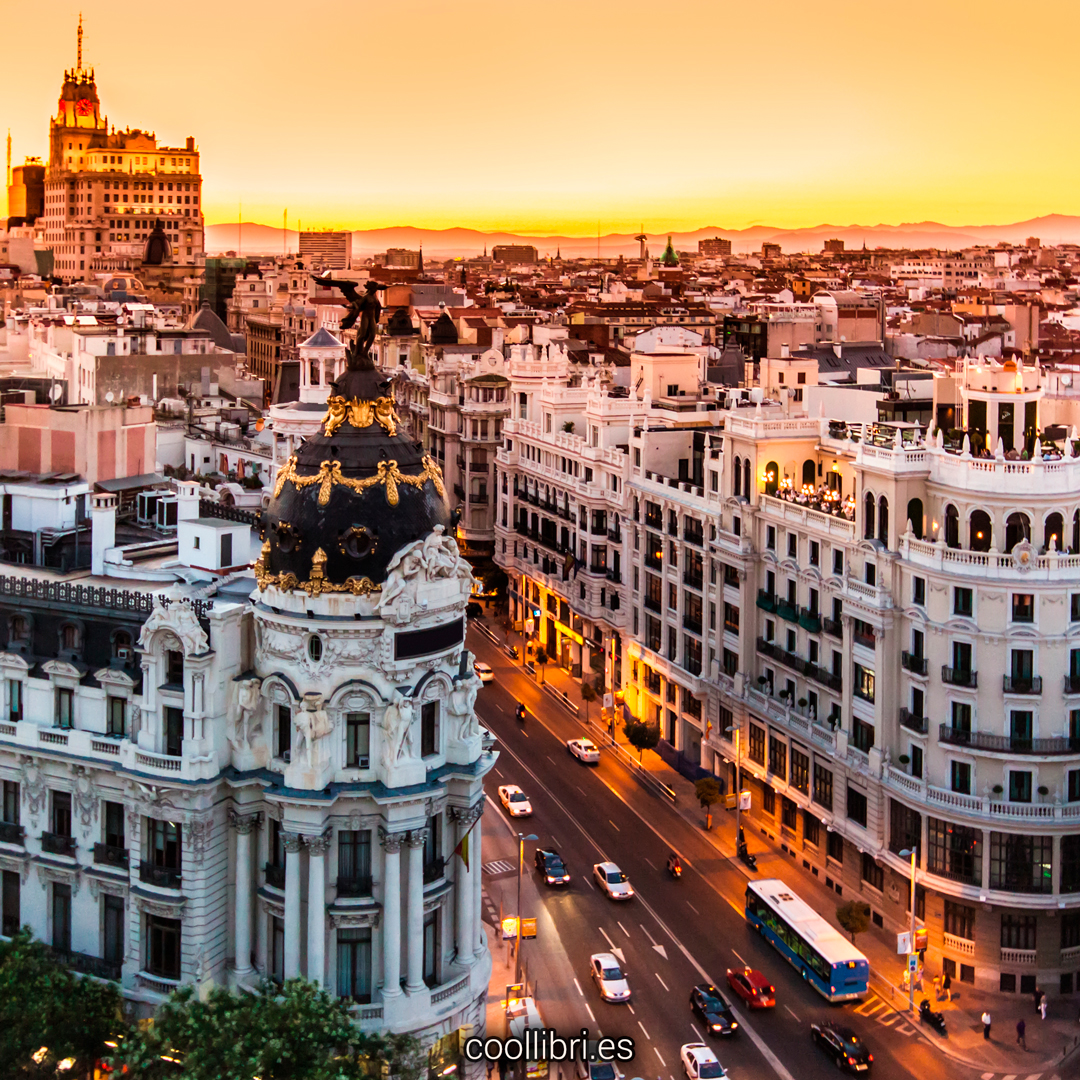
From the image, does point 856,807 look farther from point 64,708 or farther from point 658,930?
point 64,708

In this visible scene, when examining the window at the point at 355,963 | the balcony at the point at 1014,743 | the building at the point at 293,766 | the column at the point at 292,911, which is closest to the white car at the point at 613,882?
the balcony at the point at 1014,743

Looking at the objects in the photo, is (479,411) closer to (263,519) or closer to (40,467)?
(40,467)

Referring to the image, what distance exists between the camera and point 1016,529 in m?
85.3

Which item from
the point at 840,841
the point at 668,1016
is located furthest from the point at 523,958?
the point at 840,841

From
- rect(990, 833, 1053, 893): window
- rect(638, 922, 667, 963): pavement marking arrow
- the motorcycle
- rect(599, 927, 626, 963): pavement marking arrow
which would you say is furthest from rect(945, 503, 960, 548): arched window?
rect(599, 927, 626, 963): pavement marking arrow

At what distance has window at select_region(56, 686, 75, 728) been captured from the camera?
7238cm

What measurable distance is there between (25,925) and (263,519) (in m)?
20.6

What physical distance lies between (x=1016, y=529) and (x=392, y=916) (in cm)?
3901

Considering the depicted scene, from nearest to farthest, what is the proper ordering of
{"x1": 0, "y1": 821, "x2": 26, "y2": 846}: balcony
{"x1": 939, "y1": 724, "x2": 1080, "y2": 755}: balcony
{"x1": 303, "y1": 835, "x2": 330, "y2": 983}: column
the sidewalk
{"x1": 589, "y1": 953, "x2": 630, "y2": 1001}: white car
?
{"x1": 303, "y1": 835, "x2": 330, "y2": 983}: column < {"x1": 0, "y1": 821, "x2": 26, "y2": 846}: balcony < the sidewalk < {"x1": 589, "y1": 953, "x2": 630, "y2": 1001}: white car < {"x1": 939, "y1": 724, "x2": 1080, "y2": 755}: balcony

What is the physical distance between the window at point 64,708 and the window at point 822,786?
44.6 metres

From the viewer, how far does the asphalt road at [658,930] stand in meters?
78.4

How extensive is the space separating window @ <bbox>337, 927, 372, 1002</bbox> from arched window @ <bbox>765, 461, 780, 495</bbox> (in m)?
47.7

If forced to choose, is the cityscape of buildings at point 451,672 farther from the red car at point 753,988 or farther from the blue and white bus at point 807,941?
the blue and white bus at point 807,941

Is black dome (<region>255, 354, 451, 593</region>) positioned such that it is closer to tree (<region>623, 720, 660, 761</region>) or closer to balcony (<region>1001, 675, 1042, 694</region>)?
balcony (<region>1001, 675, 1042, 694</region>)
